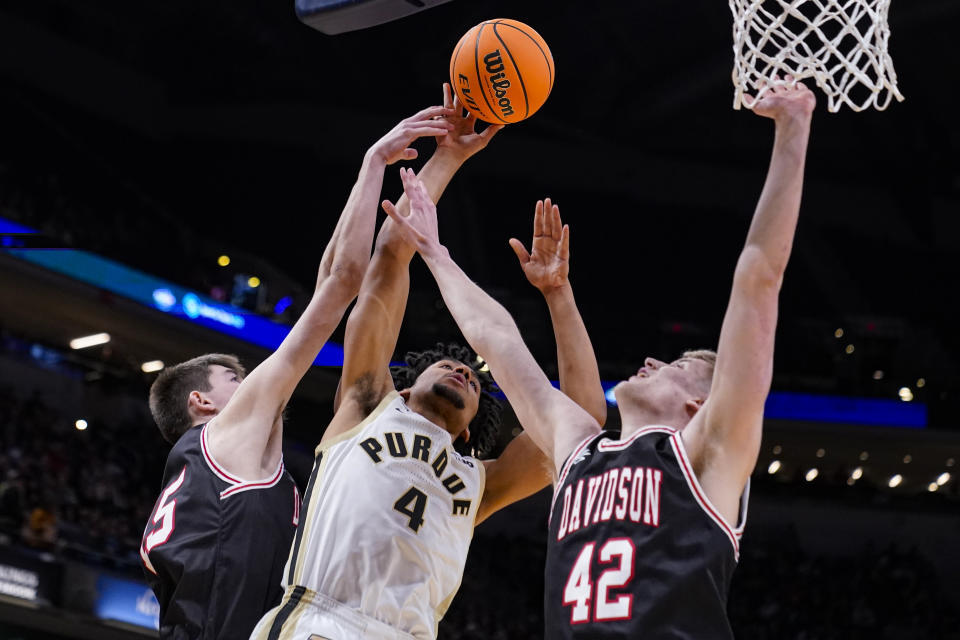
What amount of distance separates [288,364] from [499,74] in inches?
46.7

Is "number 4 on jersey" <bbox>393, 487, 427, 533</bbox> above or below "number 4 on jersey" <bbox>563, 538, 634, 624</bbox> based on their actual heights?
above

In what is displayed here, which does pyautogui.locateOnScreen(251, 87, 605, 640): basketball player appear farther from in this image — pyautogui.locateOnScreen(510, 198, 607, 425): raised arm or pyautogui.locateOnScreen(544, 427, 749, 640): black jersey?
pyautogui.locateOnScreen(544, 427, 749, 640): black jersey

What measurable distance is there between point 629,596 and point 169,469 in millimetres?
1662

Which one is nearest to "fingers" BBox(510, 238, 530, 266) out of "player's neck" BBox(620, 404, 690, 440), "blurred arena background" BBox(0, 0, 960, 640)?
"player's neck" BBox(620, 404, 690, 440)

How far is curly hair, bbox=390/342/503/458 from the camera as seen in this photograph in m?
3.79

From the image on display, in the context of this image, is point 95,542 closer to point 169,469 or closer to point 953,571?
point 169,469

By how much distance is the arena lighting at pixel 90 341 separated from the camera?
1495 cm

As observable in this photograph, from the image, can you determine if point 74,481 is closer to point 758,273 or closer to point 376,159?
point 376,159

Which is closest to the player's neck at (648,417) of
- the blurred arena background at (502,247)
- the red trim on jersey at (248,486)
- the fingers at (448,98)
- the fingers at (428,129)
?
the red trim on jersey at (248,486)

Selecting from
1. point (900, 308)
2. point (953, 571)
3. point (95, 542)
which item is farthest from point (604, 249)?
point (95, 542)

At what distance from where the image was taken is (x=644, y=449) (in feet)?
8.07

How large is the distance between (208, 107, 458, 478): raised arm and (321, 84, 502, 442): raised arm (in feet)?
0.25

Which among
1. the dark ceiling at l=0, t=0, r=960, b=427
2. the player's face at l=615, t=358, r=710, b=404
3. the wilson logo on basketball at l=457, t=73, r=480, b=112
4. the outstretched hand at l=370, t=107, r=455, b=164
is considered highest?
the dark ceiling at l=0, t=0, r=960, b=427

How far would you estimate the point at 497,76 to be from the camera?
11.6 feet
